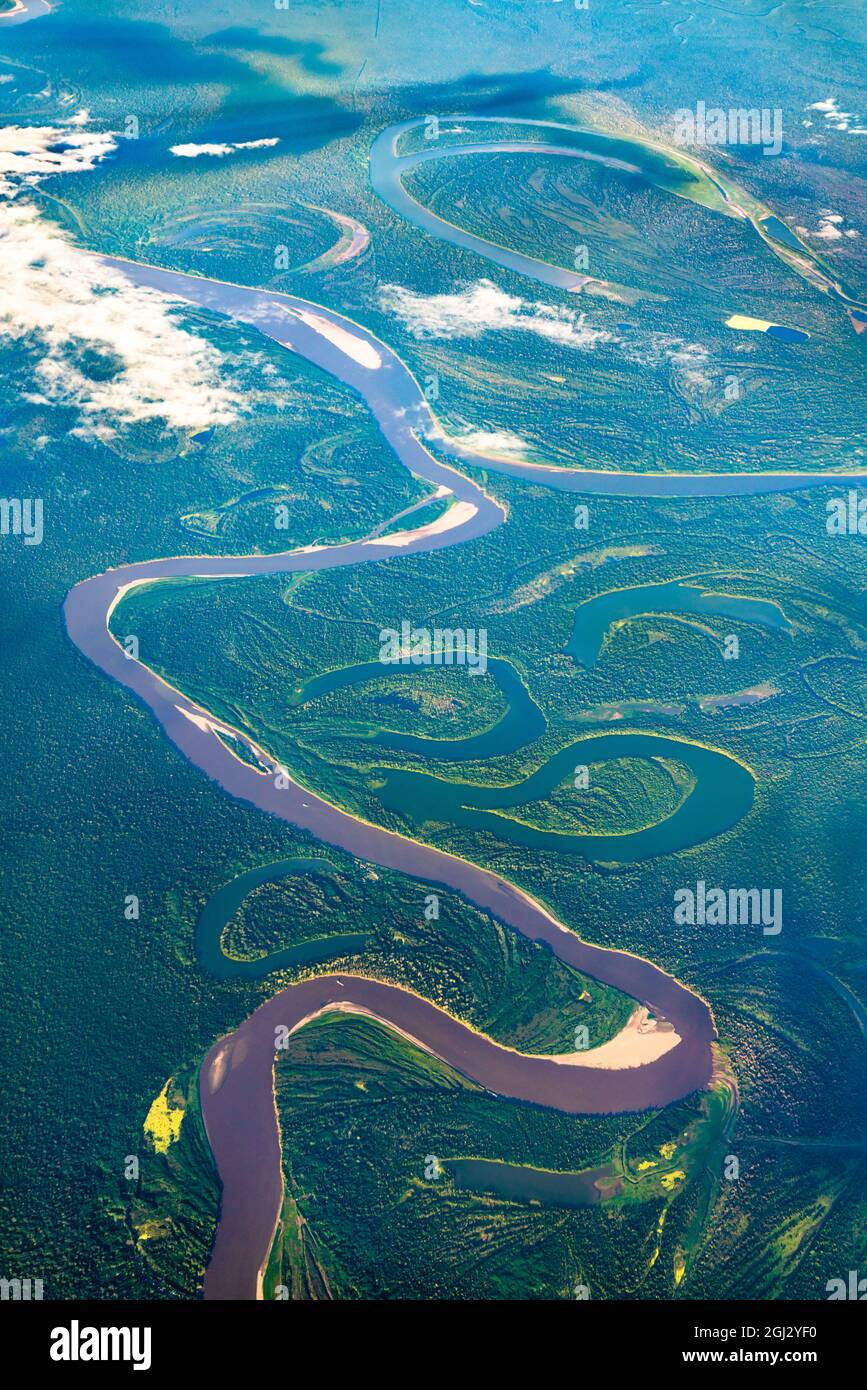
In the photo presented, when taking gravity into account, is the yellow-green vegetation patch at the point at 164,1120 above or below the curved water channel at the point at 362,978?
below

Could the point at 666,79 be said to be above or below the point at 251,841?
above

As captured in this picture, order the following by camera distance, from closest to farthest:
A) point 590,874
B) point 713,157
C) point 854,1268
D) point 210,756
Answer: point 854,1268, point 590,874, point 210,756, point 713,157

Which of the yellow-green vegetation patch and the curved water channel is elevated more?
the curved water channel

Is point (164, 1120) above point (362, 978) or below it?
below

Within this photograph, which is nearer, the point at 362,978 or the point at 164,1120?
the point at 164,1120

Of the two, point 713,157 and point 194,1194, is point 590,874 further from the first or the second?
point 713,157

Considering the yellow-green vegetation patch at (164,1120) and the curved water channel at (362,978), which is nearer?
the yellow-green vegetation patch at (164,1120)

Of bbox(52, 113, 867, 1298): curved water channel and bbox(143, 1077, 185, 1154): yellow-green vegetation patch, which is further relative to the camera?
bbox(52, 113, 867, 1298): curved water channel

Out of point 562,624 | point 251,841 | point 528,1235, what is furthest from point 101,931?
point 562,624
